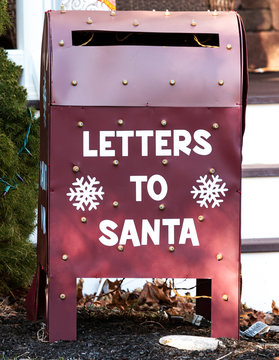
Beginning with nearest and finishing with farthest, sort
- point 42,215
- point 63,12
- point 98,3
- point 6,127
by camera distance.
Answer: point 63,12
point 42,215
point 6,127
point 98,3

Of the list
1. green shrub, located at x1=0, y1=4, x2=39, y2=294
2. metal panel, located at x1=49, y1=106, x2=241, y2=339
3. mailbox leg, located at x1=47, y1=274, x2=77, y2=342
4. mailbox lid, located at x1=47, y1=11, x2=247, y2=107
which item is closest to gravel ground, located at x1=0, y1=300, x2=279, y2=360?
mailbox leg, located at x1=47, y1=274, x2=77, y2=342

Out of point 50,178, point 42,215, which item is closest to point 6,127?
point 42,215

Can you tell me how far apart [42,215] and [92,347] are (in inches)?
24.2

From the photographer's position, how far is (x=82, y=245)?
2.93 m

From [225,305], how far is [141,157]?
666mm

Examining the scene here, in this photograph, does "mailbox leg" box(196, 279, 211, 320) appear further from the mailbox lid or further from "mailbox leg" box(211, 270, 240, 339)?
the mailbox lid

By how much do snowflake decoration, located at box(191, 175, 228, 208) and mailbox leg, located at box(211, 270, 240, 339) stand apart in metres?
0.29

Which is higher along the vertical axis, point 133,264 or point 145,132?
point 145,132

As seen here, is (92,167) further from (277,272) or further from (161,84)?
(277,272)

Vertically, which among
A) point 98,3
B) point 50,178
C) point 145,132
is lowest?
point 50,178

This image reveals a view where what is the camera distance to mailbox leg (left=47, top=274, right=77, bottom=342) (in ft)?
9.61

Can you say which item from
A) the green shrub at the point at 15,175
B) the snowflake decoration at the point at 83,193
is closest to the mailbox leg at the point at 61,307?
the snowflake decoration at the point at 83,193

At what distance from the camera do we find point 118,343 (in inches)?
117

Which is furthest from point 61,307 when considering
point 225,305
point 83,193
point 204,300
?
point 204,300
